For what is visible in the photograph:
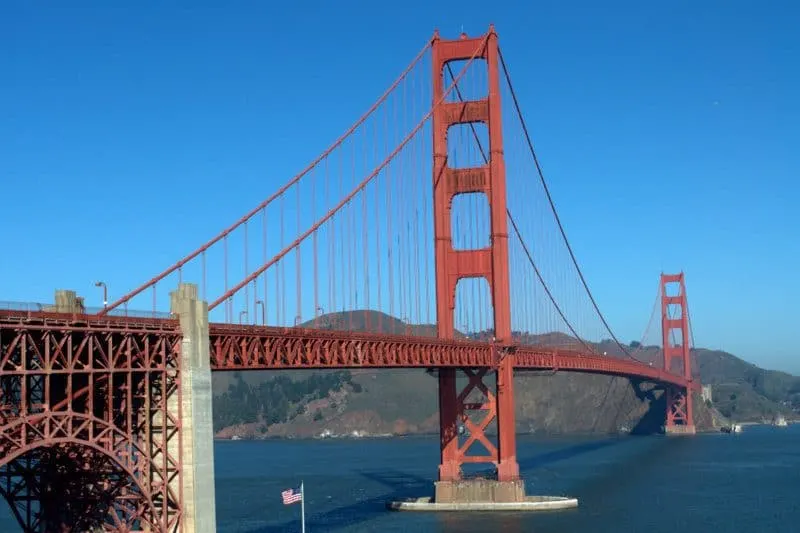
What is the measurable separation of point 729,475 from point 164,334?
64694 millimetres

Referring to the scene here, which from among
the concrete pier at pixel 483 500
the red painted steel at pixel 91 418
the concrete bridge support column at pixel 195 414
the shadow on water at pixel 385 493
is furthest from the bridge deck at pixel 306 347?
the shadow on water at pixel 385 493

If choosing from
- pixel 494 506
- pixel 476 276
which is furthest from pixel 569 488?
pixel 476 276

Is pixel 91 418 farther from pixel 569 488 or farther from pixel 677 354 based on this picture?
pixel 677 354

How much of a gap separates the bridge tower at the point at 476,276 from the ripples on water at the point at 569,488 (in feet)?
11.6

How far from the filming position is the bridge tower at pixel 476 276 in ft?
213

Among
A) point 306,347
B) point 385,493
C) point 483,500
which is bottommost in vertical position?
point 385,493

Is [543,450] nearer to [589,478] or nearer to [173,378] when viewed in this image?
[589,478]

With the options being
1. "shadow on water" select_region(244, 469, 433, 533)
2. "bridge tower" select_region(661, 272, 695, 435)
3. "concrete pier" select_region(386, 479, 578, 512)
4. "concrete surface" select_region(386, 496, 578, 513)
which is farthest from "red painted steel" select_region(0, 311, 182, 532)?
"bridge tower" select_region(661, 272, 695, 435)

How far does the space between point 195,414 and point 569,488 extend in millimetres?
45632

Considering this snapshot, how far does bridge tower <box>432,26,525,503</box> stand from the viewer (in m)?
64.9

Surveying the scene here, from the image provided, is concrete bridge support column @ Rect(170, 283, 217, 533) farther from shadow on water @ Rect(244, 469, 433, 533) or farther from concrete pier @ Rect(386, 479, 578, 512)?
concrete pier @ Rect(386, 479, 578, 512)

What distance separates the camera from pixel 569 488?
252 ft

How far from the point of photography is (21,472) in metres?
34.0

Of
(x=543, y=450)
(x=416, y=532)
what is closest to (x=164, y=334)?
(x=416, y=532)
